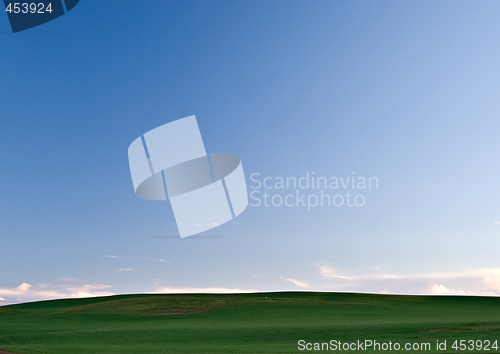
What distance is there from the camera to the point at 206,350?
91.8ft

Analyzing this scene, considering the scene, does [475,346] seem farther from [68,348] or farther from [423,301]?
[423,301]

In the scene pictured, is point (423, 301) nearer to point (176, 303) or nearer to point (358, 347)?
point (176, 303)

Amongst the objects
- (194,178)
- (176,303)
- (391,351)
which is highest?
(194,178)

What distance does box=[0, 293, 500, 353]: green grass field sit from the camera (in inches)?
1207

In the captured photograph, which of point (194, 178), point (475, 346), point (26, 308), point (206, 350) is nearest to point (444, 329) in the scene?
point (475, 346)

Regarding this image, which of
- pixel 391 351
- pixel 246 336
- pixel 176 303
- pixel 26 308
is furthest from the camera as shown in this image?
pixel 26 308

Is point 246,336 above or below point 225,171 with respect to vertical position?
below

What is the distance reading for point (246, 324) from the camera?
145ft

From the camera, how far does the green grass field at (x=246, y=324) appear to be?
101ft

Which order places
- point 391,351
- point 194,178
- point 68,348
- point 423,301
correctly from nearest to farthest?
point 391,351
point 68,348
point 194,178
point 423,301

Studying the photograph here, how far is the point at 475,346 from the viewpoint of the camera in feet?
88.3

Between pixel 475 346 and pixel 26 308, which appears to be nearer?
pixel 475 346

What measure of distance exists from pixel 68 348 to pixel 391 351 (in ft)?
60.5

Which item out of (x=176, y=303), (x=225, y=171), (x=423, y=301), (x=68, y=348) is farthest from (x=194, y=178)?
(x=423, y=301)
